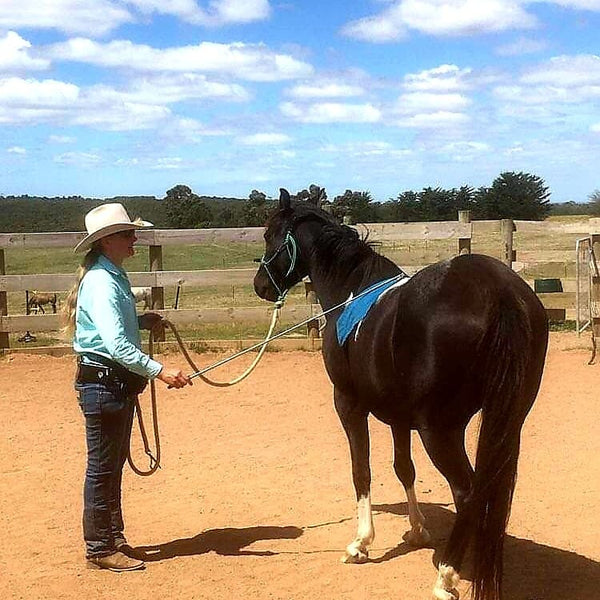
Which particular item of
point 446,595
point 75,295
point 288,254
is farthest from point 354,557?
point 75,295

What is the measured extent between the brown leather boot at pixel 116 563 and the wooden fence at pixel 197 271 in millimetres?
6462

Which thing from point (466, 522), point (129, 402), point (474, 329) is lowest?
point (466, 522)

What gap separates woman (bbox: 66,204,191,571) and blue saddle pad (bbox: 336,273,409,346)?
0.82 m

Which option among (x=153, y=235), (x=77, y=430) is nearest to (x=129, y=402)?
(x=77, y=430)

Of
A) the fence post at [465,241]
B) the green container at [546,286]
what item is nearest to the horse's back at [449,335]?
the fence post at [465,241]

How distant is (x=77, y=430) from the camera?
7.19 meters

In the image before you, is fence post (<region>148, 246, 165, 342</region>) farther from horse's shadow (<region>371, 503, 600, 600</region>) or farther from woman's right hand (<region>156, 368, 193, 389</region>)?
woman's right hand (<region>156, 368, 193, 389</region>)

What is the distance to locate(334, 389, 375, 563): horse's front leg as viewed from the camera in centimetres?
420

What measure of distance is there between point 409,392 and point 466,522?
59 cm

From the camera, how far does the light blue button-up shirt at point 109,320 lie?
155 inches

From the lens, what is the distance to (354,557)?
13.8 ft

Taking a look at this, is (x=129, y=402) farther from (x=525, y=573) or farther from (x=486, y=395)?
(x=525, y=573)

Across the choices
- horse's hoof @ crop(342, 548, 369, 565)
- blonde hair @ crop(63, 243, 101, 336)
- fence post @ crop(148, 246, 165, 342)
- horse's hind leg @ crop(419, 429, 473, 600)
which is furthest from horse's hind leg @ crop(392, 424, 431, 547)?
fence post @ crop(148, 246, 165, 342)

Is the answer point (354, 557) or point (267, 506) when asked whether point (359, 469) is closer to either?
point (354, 557)
